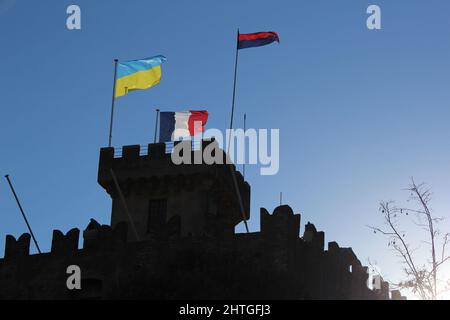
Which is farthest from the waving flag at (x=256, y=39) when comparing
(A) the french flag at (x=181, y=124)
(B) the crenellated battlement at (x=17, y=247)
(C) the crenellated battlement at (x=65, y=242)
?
(B) the crenellated battlement at (x=17, y=247)

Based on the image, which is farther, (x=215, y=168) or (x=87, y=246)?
(x=215, y=168)

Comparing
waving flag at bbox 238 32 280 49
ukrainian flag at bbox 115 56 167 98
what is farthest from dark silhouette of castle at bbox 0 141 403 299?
waving flag at bbox 238 32 280 49

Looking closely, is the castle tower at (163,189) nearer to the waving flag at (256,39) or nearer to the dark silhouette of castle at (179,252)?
the dark silhouette of castle at (179,252)

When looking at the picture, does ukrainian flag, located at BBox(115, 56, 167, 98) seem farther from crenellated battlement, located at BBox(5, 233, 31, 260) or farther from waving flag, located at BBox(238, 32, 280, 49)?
crenellated battlement, located at BBox(5, 233, 31, 260)

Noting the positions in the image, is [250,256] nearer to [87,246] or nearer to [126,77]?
[87,246]

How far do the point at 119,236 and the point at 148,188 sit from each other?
5.33m

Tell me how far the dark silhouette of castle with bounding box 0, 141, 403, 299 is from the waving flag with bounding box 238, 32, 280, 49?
17.6ft

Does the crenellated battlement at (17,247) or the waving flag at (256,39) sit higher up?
the waving flag at (256,39)

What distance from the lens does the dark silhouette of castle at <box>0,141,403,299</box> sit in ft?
128

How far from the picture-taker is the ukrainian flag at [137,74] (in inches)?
1956

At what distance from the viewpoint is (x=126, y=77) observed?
164 feet

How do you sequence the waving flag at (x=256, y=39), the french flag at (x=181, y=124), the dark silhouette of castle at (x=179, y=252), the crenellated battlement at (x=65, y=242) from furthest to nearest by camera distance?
the french flag at (x=181, y=124) < the waving flag at (x=256, y=39) < the crenellated battlement at (x=65, y=242) < the dark silhouette of castle at (x=179, y=252)

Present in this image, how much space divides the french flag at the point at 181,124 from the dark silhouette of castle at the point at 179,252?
31.4 inches
